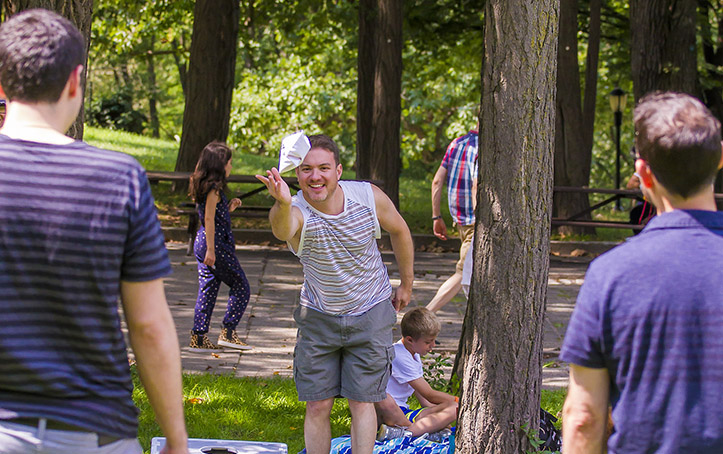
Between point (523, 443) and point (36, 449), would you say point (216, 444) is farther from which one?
point (36, 449)

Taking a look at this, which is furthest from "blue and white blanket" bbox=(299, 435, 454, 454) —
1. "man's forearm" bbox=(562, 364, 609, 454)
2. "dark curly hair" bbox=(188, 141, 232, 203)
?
"dark curly hair" bbox=(188, 141, 232, 203)

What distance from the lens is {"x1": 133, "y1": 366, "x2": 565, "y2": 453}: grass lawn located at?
552 centimetres

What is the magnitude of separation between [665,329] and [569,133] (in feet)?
44.8

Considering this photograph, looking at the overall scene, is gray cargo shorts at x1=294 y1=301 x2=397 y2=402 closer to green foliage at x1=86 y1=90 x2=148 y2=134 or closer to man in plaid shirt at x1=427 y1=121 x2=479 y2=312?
man in plaid shirt at x1=427 y1=121 x2=479 y2=312

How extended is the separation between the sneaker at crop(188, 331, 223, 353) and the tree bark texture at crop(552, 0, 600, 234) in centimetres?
→ 897

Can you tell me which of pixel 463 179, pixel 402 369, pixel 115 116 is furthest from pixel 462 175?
pixel 115 116

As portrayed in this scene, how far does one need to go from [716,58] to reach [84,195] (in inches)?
753

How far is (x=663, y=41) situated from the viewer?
13977 millimetres

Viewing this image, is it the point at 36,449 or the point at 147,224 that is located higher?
the point at 147,224

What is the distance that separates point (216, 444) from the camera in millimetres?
4238

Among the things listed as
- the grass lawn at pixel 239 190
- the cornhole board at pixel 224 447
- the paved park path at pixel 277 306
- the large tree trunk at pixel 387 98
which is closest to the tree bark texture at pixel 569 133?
the grass lawn at pixel 239 190

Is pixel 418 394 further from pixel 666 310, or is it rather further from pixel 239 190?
Result: pixel 239 190

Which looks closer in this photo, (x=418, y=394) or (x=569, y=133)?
(x=418, y=394)

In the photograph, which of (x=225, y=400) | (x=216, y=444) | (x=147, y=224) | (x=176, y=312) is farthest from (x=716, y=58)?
(x=147, y=224)
